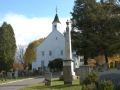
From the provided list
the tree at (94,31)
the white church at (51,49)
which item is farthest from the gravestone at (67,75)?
the white church at (51,49)

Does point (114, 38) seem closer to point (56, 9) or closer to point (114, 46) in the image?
point (114, 46)

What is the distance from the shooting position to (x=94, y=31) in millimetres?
44938

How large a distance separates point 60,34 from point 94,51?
26079 mm

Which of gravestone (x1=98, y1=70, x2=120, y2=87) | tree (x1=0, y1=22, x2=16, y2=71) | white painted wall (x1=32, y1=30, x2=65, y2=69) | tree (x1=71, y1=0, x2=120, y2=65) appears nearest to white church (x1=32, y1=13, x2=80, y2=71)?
white painted wall (x1=32, y1=30, x2=65, y2=69)

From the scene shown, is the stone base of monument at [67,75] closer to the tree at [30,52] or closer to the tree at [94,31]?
the tree at [94,31]

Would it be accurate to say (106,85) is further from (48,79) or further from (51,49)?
(51,49)

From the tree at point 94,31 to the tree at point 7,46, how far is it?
43.9ft

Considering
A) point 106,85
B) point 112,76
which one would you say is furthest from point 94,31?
point 106,85

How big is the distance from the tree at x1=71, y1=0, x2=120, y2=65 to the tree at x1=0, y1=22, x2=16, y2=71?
43.9 ft

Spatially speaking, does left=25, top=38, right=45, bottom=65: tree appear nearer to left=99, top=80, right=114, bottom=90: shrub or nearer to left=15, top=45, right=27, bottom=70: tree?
left=15, top=45, right=27, bottom=70: tree

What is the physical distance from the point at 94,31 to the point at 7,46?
1798 centimetres

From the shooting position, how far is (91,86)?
12844 millimetres

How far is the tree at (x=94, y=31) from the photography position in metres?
43.4

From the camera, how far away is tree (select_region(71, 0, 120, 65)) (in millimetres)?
43438
